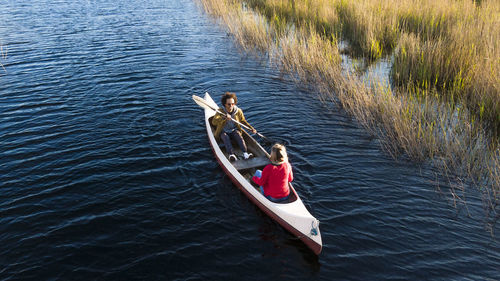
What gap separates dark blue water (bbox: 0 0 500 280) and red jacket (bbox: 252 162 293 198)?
2.08 feet

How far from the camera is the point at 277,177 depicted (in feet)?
21.3

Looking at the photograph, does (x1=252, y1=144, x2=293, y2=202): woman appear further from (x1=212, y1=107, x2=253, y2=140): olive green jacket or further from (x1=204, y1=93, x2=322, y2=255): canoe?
(x1=212, y1=107, x2=253, y2=140): olive green jacket

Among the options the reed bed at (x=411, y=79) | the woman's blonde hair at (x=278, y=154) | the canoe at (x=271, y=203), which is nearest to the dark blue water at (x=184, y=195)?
the canoe at (x=271, y=203)

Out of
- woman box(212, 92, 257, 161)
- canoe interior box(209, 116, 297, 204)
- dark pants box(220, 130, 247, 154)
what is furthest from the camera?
woman box(212, 92, 257, 161)

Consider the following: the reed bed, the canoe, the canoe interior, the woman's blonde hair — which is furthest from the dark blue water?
the woman's blonde hair

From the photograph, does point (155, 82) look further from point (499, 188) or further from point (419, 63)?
point (499, 188)

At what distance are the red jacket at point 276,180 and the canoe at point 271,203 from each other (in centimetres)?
18

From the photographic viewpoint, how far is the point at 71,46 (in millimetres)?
17391

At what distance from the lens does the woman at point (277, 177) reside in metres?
6.26

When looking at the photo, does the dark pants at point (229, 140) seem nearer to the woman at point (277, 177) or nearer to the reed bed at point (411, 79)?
the woman at point (277, 177)

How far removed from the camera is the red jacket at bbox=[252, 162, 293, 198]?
6.46 metres

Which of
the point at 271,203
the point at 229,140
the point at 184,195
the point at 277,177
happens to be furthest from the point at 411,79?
the point at 184,195

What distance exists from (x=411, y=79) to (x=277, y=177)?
7413 millimetres

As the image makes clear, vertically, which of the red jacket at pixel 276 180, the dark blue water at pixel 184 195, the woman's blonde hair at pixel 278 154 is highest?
the woman's blonde hair at pixel 278 154
